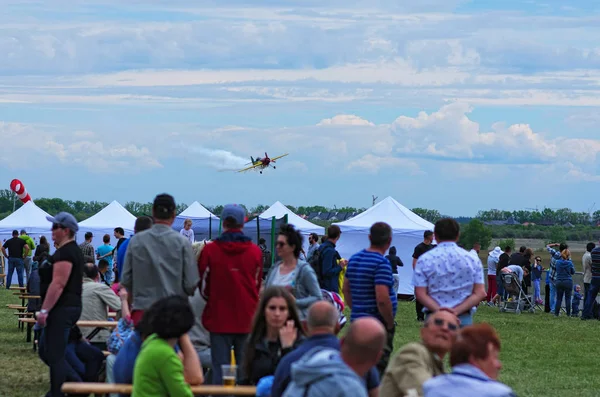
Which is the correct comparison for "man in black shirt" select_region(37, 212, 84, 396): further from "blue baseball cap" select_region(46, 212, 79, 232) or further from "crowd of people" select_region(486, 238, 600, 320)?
"crowd of people" select_region(486, 238, 600, 320)

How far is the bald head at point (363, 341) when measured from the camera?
436cm

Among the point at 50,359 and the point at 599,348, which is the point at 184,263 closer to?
the point at 50,359

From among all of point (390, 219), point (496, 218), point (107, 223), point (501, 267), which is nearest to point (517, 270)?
point (501, 267)

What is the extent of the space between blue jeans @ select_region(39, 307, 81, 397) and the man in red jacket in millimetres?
1149

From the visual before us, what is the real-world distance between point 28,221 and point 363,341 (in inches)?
1151

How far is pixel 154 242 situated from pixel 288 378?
7.93 feet

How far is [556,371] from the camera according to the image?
41.9 feet

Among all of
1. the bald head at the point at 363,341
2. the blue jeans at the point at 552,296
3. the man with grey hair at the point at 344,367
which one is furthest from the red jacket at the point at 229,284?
the blue jeans at the point at 552,296

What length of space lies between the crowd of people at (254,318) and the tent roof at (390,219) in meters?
17.7

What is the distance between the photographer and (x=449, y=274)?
7.47 metres

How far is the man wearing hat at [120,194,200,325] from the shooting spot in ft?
24.2

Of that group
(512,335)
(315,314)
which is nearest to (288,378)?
(315,314)

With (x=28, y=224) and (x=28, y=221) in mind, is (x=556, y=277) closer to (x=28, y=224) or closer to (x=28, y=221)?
(x=28, y=224)

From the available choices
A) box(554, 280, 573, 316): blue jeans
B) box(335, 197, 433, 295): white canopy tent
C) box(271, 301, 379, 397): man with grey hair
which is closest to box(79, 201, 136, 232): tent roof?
box(335, 197, 433, 295): white canopy tent
